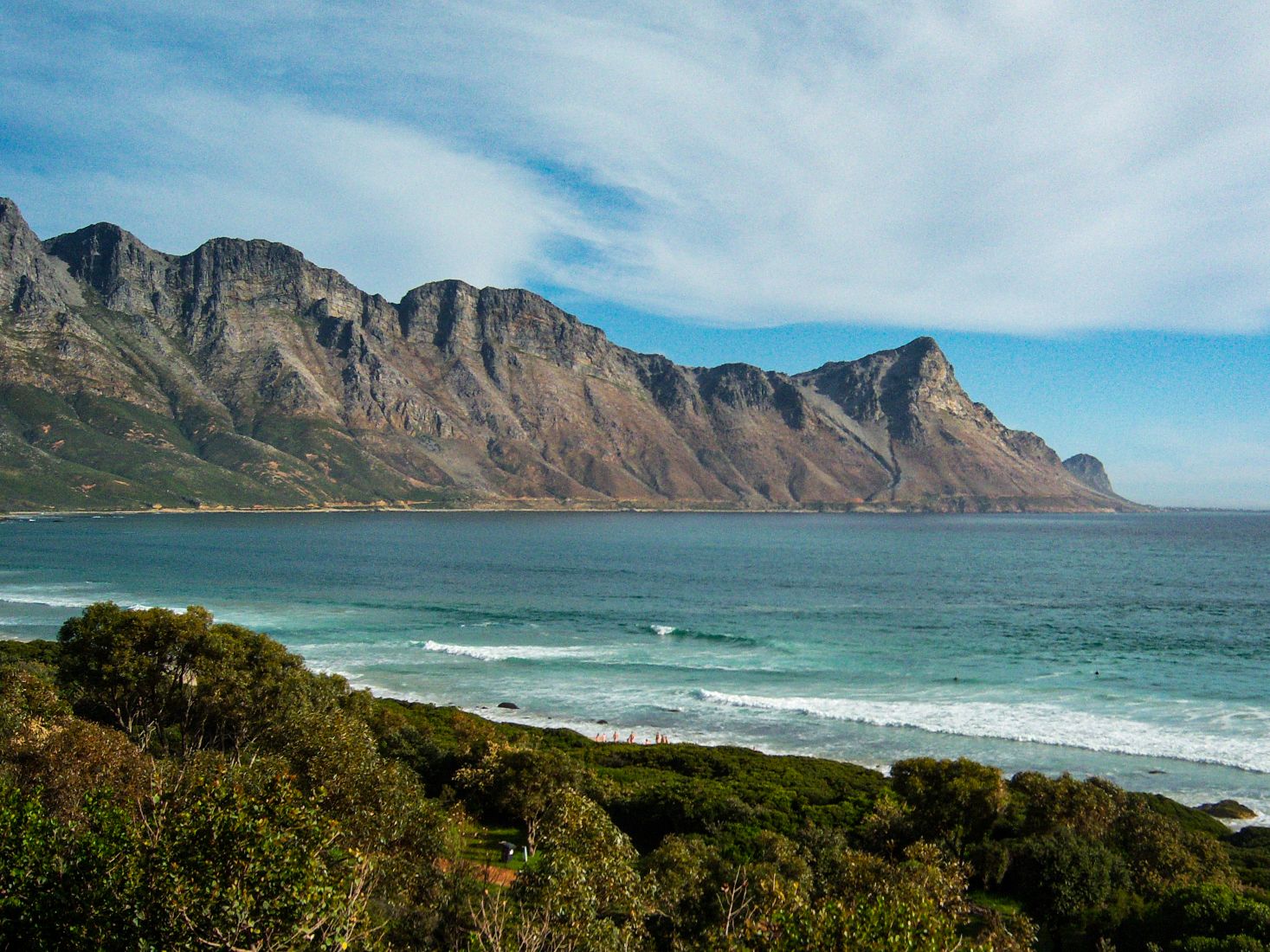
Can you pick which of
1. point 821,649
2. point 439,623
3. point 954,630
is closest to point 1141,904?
point 821,649

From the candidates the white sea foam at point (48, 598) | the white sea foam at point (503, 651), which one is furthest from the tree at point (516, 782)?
the white sea foam at point (48, 598)

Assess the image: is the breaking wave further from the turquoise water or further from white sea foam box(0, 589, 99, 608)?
white sea foam box(0, 589, 99, 608)

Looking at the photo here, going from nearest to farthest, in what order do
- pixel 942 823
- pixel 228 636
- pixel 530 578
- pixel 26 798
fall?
pixel 26 798 < pixel 942 823 < pixel 228 636 < pixel 530 578

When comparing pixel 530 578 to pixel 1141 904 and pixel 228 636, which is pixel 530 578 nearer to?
pixel 228 636

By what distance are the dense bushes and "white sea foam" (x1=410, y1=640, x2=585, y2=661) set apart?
23.8 m

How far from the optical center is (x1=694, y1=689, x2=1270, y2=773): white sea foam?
47219 millimetres

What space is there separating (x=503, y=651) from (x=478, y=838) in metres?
45.7

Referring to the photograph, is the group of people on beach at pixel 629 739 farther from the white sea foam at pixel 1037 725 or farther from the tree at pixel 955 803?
the tree at pixel 955 803

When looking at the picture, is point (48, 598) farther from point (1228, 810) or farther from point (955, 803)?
point (1228, 810)

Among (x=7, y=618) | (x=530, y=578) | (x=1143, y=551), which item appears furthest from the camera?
(x=1143, y=551)

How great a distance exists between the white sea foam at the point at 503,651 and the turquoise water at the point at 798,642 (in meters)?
0.34

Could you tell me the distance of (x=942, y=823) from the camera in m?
30.8

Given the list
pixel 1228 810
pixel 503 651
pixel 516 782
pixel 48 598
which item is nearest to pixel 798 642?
pixel 503 651

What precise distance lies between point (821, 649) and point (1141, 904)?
53.5 metres
